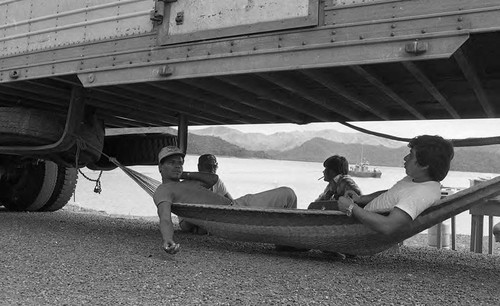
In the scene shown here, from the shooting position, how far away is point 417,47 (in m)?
3.11

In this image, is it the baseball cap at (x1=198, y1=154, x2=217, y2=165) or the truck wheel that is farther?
the truck wheel

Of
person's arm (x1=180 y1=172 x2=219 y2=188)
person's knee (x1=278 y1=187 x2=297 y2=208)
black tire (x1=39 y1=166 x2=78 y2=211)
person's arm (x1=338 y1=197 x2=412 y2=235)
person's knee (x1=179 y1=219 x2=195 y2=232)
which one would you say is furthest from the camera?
black tire (x1=39 y1=166 x2=78 y2=211)

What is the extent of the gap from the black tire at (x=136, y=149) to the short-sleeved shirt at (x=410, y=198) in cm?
343

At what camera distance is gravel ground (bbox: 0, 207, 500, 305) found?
299cm

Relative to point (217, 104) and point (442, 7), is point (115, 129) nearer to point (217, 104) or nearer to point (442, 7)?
point (217, 104)

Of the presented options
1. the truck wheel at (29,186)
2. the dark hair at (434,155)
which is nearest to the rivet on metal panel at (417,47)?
the dark hair at (434,155)

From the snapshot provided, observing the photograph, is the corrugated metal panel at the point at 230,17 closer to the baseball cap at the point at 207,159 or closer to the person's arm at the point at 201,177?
the person's arm at the point at 201,177

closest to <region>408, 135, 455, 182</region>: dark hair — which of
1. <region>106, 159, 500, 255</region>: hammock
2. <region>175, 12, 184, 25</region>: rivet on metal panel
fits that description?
<region>106, 159, 500, 255</region>: hammock

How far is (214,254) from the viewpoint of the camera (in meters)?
4.44

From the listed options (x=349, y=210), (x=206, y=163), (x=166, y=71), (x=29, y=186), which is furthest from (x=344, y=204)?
(x=29, y=186)

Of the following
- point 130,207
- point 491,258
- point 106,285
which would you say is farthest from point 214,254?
point 130,207

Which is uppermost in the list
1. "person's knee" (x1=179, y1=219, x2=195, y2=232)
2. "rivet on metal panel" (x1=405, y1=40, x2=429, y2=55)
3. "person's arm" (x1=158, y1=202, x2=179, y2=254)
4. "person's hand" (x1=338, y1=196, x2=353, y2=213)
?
"rivet on metal panel" (x1=405, y1=40, x2=429, y2=55)

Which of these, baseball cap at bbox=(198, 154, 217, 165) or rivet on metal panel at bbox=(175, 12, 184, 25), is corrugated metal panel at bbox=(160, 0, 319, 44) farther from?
baseball cap at bbox=(198, 154, 217, 165)

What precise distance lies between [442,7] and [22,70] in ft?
13.2
